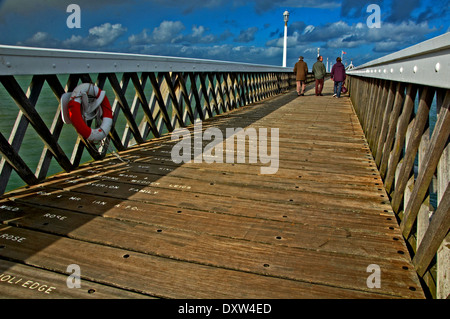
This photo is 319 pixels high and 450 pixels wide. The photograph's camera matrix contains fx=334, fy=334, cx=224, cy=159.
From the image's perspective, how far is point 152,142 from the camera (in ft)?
14.7

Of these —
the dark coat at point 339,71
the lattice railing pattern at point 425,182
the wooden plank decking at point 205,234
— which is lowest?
the wooden plank decking at point 205,234

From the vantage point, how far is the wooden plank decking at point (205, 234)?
1498mm

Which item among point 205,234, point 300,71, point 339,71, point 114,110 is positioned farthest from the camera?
point 300,71

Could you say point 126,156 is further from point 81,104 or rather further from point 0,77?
point 0,77

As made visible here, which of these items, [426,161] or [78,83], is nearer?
[426,161]

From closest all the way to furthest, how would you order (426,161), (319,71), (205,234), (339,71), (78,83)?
(426,161) < (205,234) < (78,83) < (339,71) < (319,71)

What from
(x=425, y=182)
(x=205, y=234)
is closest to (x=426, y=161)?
(x=425, y=182)

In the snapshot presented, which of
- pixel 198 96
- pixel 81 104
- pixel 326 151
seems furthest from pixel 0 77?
pixel 198 96

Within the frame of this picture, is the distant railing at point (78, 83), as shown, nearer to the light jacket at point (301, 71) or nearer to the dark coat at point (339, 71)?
the dark coat at point (339, 71)

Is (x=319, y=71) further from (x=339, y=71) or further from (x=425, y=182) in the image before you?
(x=425, y=182)

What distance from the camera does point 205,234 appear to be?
195 centimetres

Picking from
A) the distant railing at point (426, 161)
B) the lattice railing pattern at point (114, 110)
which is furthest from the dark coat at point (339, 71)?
the distant railing at point (426, 161)
